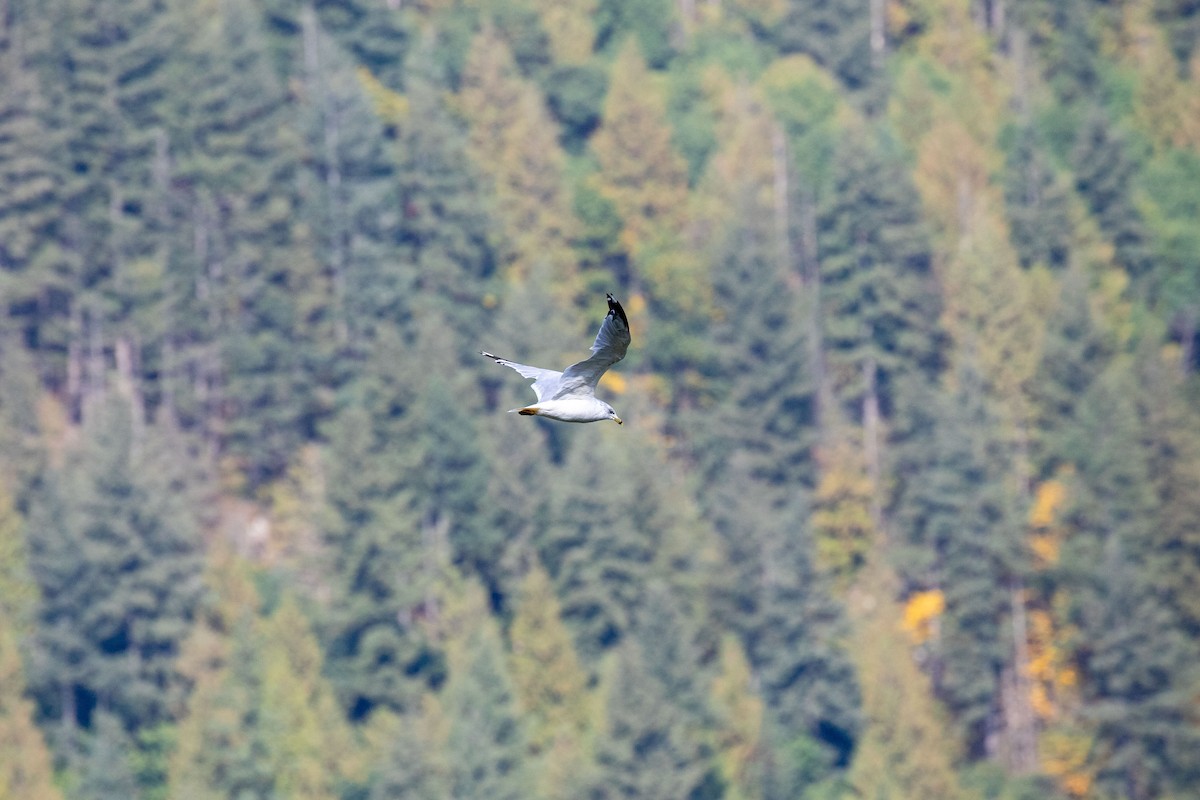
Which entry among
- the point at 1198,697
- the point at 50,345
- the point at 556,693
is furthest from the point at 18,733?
the point at 1198,697

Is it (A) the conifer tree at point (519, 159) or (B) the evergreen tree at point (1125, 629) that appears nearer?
(B) the evergreen tree at point (1125, 629)

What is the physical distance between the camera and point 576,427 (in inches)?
3204

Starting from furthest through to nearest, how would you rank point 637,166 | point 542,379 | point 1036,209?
point 1036,209, point 637,166, point 542,379

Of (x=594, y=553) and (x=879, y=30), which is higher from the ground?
(x=879, y=30)

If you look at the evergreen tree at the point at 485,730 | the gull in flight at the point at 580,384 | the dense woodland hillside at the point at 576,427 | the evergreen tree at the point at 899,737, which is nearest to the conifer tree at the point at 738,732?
the dense woodland hillside at the point at 576,427

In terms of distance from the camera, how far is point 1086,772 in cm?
7219

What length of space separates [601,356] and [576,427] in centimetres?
5782

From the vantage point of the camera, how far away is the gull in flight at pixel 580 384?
2327 cm

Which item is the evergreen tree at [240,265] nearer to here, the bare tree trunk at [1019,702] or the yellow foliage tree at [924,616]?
the yellow foliage tree at [924,616]

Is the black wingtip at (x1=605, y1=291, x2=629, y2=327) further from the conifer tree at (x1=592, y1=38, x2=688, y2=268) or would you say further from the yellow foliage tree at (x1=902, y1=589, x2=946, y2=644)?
the conifer tree at (x1=592, y1=38, x2=688, y2=268)

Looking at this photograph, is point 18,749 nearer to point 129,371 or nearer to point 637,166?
point 129,371

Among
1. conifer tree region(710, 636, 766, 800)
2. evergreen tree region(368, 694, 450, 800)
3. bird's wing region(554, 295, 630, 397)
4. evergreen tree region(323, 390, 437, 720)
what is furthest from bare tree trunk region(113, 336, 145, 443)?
bird's wing region(554, 295, 630, 397)

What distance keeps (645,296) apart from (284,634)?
25.5 meters

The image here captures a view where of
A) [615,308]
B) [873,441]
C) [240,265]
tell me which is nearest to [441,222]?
[240,265]
